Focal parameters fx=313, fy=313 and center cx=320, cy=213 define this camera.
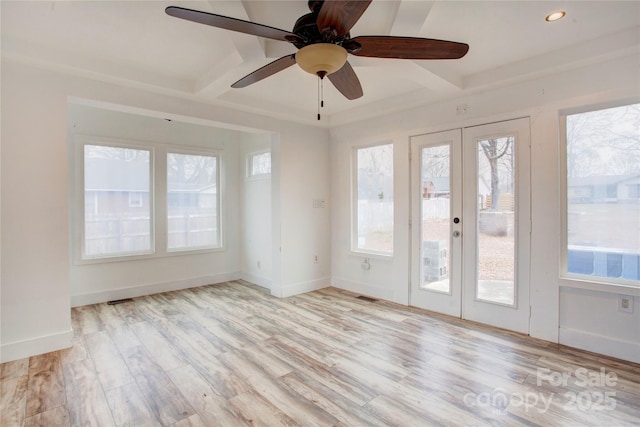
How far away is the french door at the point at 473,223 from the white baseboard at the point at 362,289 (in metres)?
0.39

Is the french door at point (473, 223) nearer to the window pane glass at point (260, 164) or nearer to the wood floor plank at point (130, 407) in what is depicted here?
the window pane glass at point (260, 164)

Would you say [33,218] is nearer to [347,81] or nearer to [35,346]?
[35,346]

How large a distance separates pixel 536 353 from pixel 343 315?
1.88 metres

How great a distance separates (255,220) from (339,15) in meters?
4.05

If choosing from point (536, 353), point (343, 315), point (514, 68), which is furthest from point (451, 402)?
point (514, 68)

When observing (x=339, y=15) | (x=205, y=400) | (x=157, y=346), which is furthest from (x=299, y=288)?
(x=339, y=15)

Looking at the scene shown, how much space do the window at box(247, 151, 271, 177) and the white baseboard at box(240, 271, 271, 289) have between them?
1.69m

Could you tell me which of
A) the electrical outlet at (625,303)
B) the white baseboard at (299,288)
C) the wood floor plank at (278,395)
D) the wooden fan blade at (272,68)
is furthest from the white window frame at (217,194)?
the electrical outlet at (625,303)

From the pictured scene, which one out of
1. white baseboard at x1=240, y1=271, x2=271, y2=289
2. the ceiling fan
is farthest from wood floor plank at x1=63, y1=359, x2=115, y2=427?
white baseboard at x1=240, y1=271, x2=271, y2=289

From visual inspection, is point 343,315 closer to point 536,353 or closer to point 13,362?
point 536,353

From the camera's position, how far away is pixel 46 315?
2799 millimetres

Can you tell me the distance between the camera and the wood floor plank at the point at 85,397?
1.94 m

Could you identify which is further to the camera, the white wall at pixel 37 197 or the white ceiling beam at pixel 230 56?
the white wall at pixel 37 197

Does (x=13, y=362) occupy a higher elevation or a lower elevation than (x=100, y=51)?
lower
